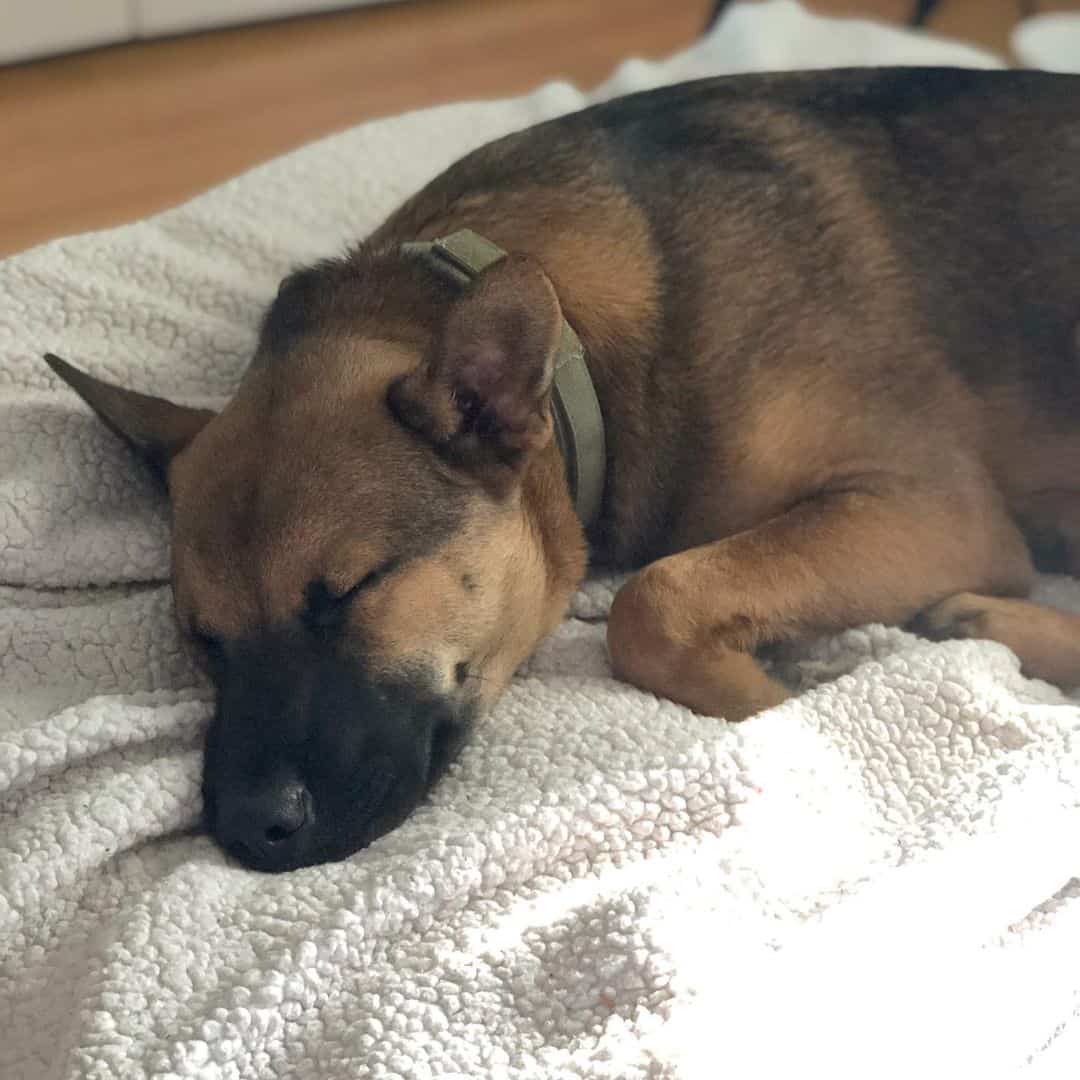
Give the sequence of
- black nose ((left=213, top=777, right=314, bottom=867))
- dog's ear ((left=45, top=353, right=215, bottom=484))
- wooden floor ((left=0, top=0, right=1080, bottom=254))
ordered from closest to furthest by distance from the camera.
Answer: black nose ((left=213, top=777, right=314, bottom=867)) < dog's ear ((left=45, top=353, right=215, bottom=484)) < wooden floor ((left=0, top=0, right=1080, bottom=254))

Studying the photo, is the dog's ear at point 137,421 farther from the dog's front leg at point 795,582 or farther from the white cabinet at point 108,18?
the white cabinet at point 108,18

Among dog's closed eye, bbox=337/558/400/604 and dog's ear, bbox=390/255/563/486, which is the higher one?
dog's ear, bbox=390/255/563/486

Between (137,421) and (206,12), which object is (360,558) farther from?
(206,12)

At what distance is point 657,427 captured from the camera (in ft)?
6.04

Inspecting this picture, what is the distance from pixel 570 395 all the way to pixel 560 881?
0.67 meters

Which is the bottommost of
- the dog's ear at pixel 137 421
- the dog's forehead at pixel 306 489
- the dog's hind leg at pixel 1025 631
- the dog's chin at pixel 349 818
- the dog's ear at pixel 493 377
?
the dog's chin at pixel 349 818

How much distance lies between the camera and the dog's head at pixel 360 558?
57.1 inches

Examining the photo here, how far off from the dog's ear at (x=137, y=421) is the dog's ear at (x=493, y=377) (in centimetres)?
38

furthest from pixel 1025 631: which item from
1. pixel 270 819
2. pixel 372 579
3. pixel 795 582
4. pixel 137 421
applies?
pixel 137 421

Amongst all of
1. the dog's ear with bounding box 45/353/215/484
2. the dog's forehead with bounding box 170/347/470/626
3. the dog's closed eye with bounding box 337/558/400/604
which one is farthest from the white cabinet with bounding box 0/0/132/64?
the dog's closed eye with bounding box 337/558/400/604

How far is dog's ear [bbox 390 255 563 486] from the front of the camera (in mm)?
1507

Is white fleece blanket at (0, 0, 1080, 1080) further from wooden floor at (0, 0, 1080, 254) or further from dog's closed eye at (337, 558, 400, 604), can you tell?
wooden floor at (0, 0, 1080, 254)

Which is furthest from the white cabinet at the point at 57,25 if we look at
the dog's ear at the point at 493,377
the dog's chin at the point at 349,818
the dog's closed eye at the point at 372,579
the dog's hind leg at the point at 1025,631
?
the dog's hind leg at the point at 1025,631

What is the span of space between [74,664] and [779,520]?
98cm
